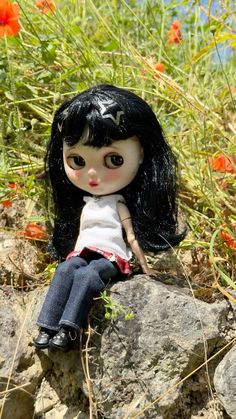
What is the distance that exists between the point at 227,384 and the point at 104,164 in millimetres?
Answer: 585

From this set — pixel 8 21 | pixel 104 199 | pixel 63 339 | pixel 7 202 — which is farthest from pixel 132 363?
pixel 8 21

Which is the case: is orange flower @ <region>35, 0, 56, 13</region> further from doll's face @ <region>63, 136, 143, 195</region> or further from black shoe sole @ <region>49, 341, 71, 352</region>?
black shoe sole @ <region>49, 341, 71, 352</region>

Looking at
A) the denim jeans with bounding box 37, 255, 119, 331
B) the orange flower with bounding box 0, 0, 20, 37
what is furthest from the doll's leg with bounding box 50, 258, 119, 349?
the orange flower with bounding box 0, 0, 20, 37

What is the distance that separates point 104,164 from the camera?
182cm

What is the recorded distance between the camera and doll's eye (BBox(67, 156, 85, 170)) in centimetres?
185

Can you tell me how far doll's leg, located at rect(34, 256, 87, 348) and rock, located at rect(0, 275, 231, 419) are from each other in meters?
0.07

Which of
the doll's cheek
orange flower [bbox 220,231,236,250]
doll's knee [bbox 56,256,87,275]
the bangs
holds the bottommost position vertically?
orange flower [bbox 220,231,236,250]

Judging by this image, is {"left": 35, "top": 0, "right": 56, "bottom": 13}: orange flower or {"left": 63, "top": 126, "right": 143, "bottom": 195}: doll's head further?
{"left": 35, "top": 0, "right": 56, "bottom": 13}: orange flower

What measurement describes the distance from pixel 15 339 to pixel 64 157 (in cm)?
47

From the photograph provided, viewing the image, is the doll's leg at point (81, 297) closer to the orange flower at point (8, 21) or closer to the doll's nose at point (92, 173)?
the doll's nose at point (92, 173)

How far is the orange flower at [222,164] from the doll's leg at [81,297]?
549mm

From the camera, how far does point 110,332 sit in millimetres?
1753

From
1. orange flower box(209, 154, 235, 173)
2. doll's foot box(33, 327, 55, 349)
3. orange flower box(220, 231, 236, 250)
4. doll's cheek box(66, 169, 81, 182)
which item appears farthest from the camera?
orange flower box(209, 154, 235, 173)

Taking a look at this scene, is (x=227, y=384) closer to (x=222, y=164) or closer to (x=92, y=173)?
(x=92, y=173)
